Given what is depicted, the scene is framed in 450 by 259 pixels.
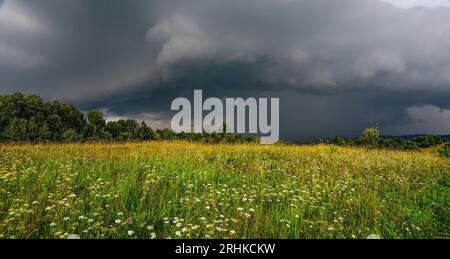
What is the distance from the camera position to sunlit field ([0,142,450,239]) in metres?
4.04

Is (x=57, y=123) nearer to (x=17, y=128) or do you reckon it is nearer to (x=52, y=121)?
(x=52, y=121)

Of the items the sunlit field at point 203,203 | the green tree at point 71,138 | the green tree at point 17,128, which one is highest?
the green tree at point 17,128

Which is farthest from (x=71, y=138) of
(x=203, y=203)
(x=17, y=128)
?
(x=203, y=203)

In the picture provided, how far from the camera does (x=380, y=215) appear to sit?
4.91 meters

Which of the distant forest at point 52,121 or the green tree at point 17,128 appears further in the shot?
the distant forest at point 52,121

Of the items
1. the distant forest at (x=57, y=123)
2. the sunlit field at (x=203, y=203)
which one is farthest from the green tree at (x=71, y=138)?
the sunlit field at (x=203, y=203)

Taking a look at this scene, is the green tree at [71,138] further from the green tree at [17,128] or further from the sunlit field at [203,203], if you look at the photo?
the sunlit field at [203,203]

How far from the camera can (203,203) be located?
5.00m

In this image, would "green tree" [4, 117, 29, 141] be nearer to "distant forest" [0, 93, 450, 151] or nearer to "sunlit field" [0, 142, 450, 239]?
"distant forest" [0, 93, 450, 151]

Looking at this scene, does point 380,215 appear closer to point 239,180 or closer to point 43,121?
point 239,180

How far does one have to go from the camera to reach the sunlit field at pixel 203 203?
4039 millimetres

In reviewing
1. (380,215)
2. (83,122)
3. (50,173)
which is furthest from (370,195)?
(83,122)

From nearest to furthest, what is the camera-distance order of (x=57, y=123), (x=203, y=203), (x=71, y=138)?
(x=203, y=203)
(x=71, y=138)
(x=57, y=123)

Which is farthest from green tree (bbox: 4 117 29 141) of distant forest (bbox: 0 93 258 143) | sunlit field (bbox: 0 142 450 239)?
sunlit field (bbox: 0 142 450 239)
